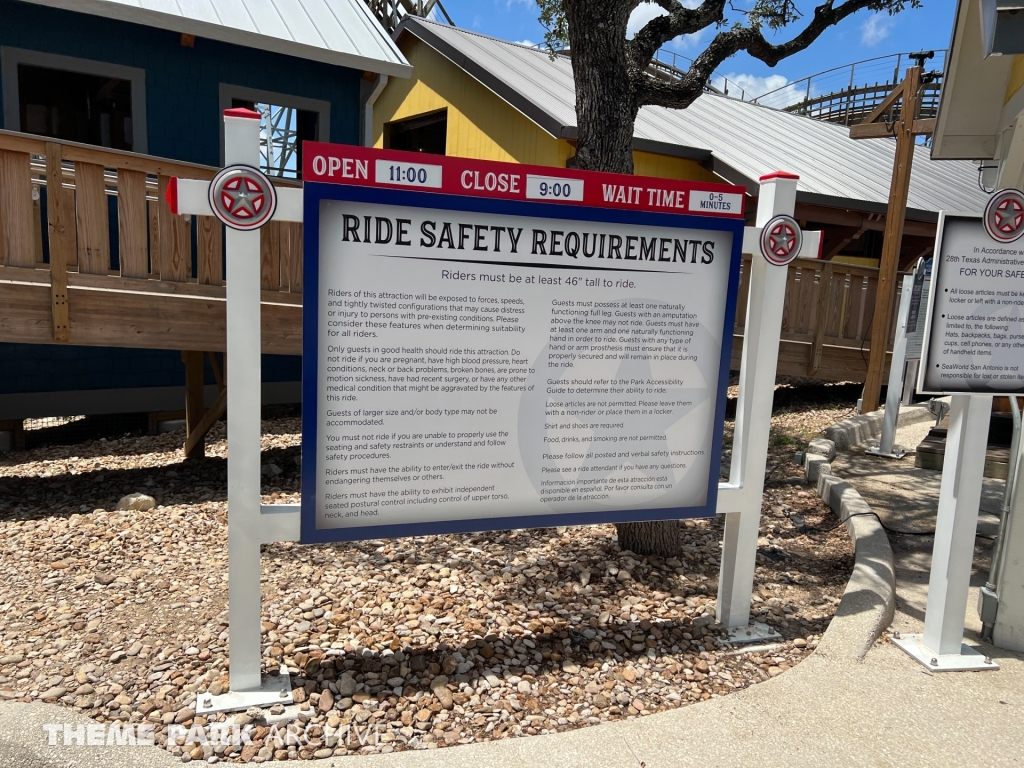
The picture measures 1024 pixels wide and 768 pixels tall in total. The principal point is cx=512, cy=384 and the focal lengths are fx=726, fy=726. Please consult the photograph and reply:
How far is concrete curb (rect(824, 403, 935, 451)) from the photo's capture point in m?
7.80

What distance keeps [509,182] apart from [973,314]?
2.17 m

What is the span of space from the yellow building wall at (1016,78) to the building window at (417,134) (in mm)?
10450

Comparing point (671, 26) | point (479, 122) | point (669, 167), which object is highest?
point (479, 122)

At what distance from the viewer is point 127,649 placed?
3.18 meters

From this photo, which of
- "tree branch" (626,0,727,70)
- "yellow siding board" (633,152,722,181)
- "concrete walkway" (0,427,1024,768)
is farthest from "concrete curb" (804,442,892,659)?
"yellow siding board" (633,152,722,181)

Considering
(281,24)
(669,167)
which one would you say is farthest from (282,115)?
(669,167)

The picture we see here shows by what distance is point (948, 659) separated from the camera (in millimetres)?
3365

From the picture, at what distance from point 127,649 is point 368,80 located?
8072mm

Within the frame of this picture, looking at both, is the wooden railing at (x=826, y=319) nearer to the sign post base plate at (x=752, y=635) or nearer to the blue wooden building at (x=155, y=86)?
the blue wooden building at (x=155, y=86)

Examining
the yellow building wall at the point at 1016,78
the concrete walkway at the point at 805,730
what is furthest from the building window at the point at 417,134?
the concrete walkway at the point at 805,730

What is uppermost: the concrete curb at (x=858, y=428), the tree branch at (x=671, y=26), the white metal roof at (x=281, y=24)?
the white metal roof at (x=281, y=24)

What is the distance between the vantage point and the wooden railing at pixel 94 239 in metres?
5.05

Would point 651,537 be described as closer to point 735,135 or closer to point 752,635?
point 752,635

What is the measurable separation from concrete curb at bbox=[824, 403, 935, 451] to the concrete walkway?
446cm
